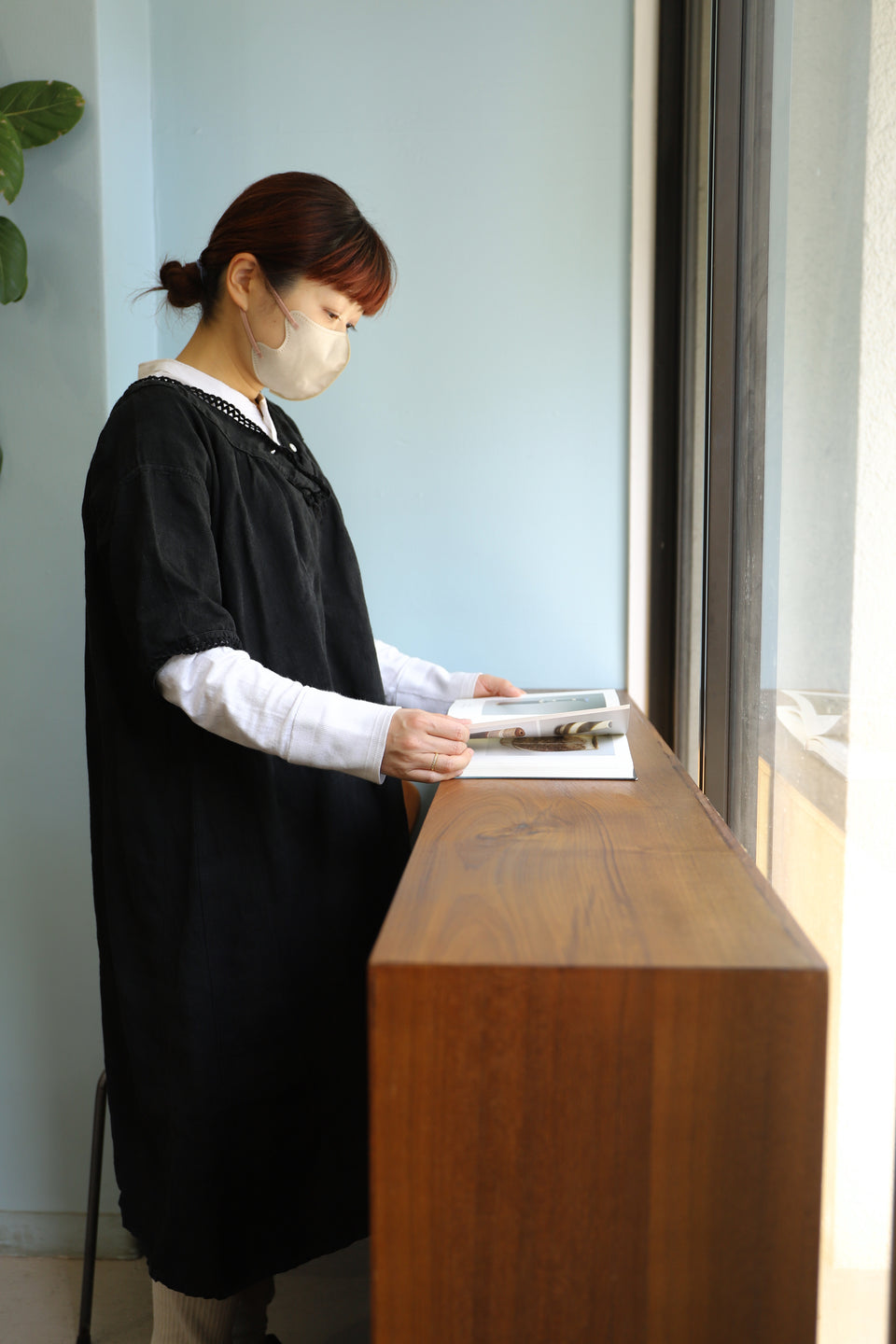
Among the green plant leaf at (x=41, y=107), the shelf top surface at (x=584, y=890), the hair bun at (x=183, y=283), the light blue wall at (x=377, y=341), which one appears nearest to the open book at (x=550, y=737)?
the shelf top surface at (x=584, y=890)

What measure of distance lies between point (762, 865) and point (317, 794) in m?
0.54

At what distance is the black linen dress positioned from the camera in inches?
38.6

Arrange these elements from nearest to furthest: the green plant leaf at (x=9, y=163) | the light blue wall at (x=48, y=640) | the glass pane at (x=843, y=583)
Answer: the glass pane at (x=843, y=583)
the green plant leaf at (x=9, y=163)
the light blue wall at (x=48, y=640)

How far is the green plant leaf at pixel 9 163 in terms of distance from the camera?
1252mm

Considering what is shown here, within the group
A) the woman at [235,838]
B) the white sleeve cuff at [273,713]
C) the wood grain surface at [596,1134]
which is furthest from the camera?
the woman at [235,838]

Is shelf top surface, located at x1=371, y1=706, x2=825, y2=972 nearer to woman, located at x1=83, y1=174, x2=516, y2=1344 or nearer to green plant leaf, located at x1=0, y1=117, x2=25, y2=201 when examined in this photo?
woman, located at x1=83, y1=174, x2=516, y2=1344

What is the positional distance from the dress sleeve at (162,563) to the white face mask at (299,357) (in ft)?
0.66

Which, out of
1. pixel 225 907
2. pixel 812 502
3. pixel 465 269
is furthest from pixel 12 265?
pixel 812 502

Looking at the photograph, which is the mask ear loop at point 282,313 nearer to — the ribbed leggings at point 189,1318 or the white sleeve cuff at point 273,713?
the white sleeve cuff at point 273,713

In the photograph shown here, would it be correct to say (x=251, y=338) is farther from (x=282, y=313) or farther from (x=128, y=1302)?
(x=128, y=1302)

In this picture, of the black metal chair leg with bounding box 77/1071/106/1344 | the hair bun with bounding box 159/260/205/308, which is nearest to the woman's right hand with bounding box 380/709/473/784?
the hair bun with bounding box 159/260/205/308

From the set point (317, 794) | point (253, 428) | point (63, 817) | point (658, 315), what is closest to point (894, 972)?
point (317, 794)

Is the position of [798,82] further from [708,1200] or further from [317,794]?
[708,1200]

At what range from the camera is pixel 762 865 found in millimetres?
1132
